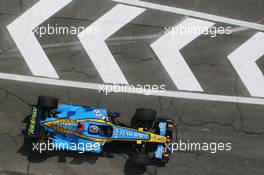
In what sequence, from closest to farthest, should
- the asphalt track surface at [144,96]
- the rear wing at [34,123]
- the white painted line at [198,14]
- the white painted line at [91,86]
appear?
1. the rear wing at [34,123]
2. the asphalt track surface at [144,96]
3. the white painted line at [91,86]
4. the white painted line at [198,14]

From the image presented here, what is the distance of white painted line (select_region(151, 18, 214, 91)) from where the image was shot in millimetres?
7836

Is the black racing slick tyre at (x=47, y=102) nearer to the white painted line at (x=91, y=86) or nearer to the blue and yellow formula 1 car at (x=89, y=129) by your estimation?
the blue and yellow formula 1 car at (x=89, y=129)

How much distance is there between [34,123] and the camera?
23.4 feet

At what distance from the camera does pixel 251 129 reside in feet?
25.4

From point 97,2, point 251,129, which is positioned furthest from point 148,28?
point 251,129

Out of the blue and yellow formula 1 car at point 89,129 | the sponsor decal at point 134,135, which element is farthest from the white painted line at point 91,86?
the sponsor decal at point 134,135

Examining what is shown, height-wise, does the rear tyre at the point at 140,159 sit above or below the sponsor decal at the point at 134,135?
below

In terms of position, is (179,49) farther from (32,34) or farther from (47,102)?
(32,34)

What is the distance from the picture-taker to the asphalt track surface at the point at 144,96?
7.67 m

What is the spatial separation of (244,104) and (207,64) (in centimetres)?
129

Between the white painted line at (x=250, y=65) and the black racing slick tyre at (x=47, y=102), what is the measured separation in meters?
4.21

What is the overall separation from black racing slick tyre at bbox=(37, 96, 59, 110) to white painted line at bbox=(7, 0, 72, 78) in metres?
0.80

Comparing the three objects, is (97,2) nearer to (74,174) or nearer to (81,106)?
(81,106)

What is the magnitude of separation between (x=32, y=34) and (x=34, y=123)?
2.21m
